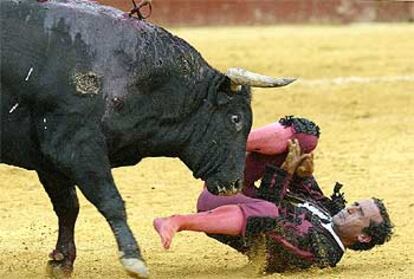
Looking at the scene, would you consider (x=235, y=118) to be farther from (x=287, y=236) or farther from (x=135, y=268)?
(x=135, y=268)

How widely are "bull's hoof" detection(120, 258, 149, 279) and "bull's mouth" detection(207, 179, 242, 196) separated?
57cm

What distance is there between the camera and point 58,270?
580cm

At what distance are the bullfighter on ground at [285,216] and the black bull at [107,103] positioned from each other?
236 millimetres

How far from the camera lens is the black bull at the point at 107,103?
5.19 meters

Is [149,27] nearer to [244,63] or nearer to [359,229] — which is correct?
[359,229]

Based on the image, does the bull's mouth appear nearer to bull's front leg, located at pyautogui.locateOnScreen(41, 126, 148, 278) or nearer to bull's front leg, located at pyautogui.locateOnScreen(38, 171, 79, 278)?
bull's front leg, located at pyautogui.locateOnScreen(41, 126, 148, 278)

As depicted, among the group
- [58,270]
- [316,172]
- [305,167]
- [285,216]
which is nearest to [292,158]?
[305,167]

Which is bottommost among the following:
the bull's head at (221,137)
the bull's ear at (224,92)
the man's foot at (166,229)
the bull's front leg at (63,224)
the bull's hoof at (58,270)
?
the bull's hoof at (58,270)

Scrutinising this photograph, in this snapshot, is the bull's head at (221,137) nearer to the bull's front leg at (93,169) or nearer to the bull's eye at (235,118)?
the bull's eye at (235,118)

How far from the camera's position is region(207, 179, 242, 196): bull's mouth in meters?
5.57

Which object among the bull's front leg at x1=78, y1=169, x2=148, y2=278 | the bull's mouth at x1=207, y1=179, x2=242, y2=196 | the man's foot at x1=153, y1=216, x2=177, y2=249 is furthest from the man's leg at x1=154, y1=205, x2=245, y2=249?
the bull's front leg at x1=78, y1=169, x2=148, y2=278

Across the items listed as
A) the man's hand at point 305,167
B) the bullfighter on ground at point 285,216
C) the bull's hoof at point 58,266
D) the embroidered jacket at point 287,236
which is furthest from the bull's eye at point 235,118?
the bull's hoof at point 58,266

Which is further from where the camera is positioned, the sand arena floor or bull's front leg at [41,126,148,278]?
the sand arena floor

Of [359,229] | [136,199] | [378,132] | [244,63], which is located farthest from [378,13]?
[359,229]
